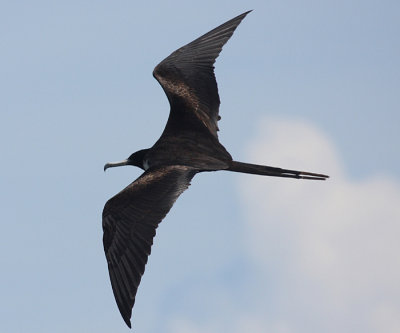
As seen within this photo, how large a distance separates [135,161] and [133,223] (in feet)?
8.95

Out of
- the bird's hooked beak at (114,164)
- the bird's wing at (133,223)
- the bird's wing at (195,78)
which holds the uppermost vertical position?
the bird's wing at (195,78)

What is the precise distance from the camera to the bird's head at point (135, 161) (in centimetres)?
1747

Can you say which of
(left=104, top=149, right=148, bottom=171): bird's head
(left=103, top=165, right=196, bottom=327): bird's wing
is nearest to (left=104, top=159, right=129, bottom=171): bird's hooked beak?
(left=104, top=149, right=148, bottom=171): bird's head

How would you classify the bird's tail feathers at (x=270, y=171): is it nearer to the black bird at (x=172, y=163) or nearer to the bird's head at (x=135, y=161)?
the black bird at (x=172, y=163)

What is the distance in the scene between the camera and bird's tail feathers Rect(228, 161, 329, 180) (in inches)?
651

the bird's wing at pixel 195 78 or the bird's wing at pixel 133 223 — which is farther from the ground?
the bird's wing at pixel 195 78

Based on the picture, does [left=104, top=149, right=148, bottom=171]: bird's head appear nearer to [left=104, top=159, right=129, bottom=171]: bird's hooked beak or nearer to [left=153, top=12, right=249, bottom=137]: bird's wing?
A: [left=104, top=159, right=129, bottom=171]: bird's hooked beak

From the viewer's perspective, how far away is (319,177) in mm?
16609

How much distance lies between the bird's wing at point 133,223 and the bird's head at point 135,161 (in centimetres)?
149

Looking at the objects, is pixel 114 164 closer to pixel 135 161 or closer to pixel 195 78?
pixel 135 161

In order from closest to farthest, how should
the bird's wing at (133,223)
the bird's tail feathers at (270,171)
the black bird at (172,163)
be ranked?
the bird's wing at (133,223) → the black bird at (172,163) → the bird's tail feathers at (270,171)

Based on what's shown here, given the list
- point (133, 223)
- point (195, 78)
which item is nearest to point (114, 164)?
point (195, 78)

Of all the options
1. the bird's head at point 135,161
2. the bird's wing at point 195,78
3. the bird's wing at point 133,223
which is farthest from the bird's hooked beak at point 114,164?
the bird's wing at point 133,223

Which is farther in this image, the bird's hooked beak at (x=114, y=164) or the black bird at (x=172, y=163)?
the bird's hooked beak at (x=114, y=164)
